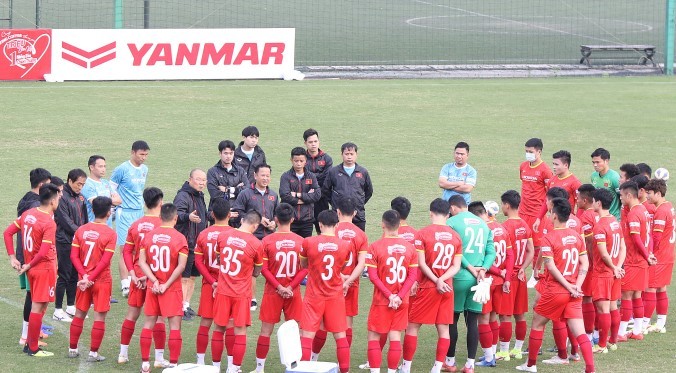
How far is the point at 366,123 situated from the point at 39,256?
46.1 feet

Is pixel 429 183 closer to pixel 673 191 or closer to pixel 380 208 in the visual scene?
pixel 380 208

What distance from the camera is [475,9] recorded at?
4822 cm

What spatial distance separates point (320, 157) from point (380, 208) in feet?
12.8

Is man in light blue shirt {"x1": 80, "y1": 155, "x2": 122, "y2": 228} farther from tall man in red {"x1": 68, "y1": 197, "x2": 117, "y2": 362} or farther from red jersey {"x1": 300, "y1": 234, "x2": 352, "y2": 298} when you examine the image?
red jersey {"x1": 300, "y1": 234, "x2": 352, "y2": 298}

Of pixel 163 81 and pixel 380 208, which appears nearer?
pixel 380 208

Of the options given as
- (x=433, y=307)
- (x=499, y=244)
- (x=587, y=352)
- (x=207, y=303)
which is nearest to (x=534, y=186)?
(x=499, y=244)

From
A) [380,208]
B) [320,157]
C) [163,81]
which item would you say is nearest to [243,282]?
[320,157]

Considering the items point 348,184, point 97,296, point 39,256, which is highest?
point 348,184

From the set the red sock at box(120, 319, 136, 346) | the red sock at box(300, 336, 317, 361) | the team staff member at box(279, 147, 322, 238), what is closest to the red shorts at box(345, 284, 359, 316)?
the red sock at box(300, 336, 317, 361)

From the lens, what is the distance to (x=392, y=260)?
33.0 ft

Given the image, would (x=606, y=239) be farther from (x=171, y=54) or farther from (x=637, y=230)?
(x=171, y=54)

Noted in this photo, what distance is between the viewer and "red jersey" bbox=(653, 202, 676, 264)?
12180mm

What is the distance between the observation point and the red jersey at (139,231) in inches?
413

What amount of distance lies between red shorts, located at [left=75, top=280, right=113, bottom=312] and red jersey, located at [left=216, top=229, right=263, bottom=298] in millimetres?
1249
